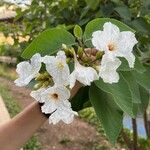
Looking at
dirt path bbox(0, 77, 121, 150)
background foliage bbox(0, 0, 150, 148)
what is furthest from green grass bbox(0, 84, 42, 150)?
background foliage bbox(0, 0, 150, 148)

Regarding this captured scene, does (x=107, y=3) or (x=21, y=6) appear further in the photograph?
(x=21, y=6)

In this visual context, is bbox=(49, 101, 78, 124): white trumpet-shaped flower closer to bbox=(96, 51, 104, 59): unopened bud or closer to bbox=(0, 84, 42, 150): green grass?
bbox=(96, 51, 104, 59): unopened bud

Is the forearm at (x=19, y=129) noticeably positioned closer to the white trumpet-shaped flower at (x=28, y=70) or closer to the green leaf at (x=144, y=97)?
the green leaf at (x=144, y=97)

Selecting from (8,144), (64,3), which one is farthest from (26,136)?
(64,3)

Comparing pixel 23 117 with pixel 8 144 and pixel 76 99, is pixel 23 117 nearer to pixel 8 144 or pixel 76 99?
pixel 8 144

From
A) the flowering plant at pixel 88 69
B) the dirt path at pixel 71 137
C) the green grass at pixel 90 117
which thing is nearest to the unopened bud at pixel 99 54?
the flowering plant at pixel 88 69

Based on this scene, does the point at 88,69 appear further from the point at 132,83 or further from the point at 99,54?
the point at 132,83
